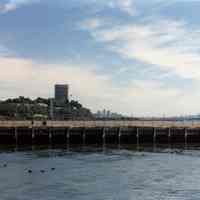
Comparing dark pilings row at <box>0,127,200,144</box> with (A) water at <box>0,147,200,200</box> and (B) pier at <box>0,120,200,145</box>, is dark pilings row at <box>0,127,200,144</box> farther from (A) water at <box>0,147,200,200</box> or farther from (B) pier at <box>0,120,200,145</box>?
(A) water at <box>0,147,200,200</box>

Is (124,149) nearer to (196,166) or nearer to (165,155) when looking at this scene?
(165,155)

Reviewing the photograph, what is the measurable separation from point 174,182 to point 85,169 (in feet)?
38.6

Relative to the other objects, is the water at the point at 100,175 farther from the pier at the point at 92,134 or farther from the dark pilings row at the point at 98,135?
the pier at the point at 92,134

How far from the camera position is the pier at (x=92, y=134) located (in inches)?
3524

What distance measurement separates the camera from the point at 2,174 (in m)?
51.1

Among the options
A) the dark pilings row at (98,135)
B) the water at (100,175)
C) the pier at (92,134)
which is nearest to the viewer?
the water at (100,175)

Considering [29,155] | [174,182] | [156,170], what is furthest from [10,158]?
[174,182]

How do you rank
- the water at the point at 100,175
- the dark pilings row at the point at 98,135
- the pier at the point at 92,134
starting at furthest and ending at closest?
the pier at the point at 92,134
the dark pilings row at the point at 98,135
the water at the point at 100,175

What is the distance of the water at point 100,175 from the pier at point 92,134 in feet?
46.0

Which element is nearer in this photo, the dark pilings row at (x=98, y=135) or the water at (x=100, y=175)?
the water at (x=100, y=175)

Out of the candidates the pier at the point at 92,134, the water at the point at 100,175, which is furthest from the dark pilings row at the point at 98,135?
the water at the point at 100,175

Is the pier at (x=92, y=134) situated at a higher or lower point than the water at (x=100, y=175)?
higher

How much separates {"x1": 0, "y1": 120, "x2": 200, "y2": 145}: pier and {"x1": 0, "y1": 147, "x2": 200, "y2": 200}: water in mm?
14020

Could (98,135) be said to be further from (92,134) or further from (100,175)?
(100,175)
